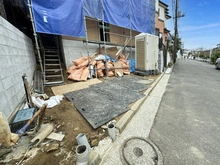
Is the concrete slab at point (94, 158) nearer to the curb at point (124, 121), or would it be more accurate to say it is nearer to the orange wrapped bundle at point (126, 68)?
the curb at point (124, 121)

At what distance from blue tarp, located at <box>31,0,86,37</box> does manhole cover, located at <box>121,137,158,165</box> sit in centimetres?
446

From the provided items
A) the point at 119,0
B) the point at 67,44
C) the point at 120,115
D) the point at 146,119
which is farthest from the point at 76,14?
the point at 146,119

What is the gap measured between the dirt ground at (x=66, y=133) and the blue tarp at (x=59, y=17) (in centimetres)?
295

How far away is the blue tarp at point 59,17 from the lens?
143 inches

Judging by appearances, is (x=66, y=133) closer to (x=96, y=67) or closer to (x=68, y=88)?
(x=68, y=88)

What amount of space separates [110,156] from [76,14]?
17.2ft

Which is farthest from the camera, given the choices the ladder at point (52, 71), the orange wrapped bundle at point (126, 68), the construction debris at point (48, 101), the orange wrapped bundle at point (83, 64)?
the orange wrapped bundle at point (126, 68)

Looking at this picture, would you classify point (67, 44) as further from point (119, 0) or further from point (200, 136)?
point (200, 136)

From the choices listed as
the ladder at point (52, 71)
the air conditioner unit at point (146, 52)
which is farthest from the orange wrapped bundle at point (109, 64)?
the ladder at point (52, 71)

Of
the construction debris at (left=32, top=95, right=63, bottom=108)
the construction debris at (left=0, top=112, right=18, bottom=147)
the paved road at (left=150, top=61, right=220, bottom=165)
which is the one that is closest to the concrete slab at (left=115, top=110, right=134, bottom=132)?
the paved road at (left=150, top=61, right=220, bottom=165)

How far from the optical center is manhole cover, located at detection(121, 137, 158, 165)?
1.45m

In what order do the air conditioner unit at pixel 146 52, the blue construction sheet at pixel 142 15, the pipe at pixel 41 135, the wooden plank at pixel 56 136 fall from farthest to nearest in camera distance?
the blue construction sheet at pixel 142 15 < the air conditioner unit at pixel 146 52 < the wooden plank at pixel 56 136 < the pipe at pixel 41 135

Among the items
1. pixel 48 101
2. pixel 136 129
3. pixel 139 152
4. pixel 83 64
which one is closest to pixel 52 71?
pixel 83 64

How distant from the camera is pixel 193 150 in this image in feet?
5.29
